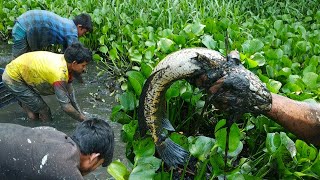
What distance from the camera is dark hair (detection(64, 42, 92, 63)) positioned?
4.41 meters

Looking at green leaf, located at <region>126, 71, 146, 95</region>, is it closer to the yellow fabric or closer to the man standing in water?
the man standing in water

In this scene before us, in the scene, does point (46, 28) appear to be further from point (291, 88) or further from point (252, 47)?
point (291, 88)

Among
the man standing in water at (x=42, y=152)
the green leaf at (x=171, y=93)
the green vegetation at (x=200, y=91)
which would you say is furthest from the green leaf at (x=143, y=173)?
the green leaf at (x=171, y=93)

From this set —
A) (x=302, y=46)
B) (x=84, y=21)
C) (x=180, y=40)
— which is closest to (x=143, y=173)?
(x=180, y=40)

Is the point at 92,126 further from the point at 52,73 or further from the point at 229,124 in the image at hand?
the point at 52,73

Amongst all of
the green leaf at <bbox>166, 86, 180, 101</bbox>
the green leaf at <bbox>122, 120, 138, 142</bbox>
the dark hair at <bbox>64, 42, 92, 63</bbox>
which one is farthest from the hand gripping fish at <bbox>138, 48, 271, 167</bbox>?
the dark hair at <bbox>64, 42, 92, 63</bbox>

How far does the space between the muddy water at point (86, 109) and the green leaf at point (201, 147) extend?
1663mm

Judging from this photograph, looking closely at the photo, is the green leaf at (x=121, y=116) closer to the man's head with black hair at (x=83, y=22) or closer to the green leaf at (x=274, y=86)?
the green leaf at (x=274, y=86)

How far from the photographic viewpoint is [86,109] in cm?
558

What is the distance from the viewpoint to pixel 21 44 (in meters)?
5.99

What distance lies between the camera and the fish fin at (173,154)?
9.20 feet

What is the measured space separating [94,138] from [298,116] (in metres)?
1.14

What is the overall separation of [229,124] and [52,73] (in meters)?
2.44

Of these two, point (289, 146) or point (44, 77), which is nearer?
point (289, 146)
